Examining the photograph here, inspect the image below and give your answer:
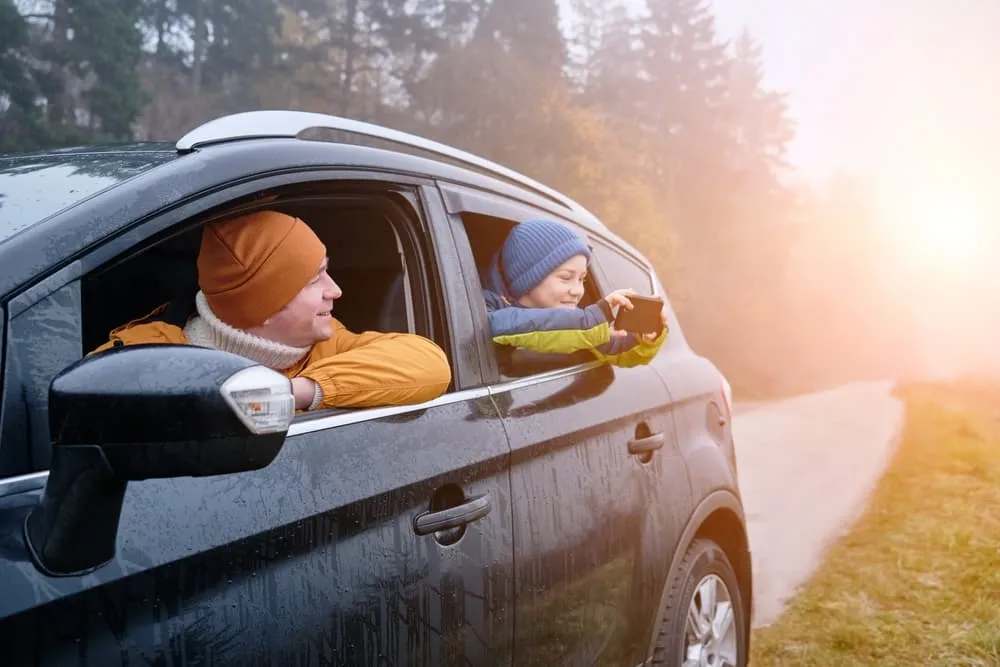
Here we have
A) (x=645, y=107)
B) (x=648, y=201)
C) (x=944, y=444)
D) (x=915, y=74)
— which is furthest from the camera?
(x=915, y=74)

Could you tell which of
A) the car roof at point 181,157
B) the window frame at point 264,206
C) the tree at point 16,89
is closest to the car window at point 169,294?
the window frame at point 264,206

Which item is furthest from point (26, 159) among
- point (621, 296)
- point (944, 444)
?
point (944, 444)

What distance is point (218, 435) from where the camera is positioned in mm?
1062

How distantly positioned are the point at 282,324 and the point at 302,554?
59cm

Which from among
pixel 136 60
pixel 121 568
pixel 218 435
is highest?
pixel 136 60

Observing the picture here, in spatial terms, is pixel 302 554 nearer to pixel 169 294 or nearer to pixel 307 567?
pixel 307 567

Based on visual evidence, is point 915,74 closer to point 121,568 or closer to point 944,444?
point 944,444

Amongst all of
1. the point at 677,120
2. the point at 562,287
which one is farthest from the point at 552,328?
the point at 677,120

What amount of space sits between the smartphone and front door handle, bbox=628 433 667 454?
31 centimetres

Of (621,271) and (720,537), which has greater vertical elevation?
(621,271)

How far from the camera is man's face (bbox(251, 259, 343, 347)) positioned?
195 cm

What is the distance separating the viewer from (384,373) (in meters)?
1.83

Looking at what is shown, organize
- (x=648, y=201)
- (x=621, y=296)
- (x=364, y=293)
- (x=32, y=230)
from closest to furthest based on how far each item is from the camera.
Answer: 1. (x=32, y=230)
2. (x=364, y=293)
3. (x=621, y=296)
4. (x=648, y=201)

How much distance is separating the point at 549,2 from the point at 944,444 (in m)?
31.6
